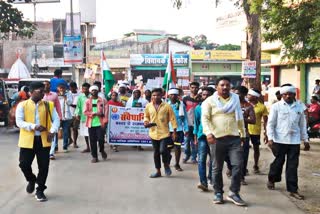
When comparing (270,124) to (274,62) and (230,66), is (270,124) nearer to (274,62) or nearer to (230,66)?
(274,62)

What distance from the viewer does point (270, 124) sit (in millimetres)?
7301

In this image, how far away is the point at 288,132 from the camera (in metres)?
7.15

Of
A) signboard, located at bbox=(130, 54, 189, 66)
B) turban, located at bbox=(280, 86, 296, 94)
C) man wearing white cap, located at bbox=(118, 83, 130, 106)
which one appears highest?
signboard, located at bbox=(130, 54, 189, 66)

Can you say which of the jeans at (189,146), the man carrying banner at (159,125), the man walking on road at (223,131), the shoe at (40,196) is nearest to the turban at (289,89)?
the man walking on road at (223,131)

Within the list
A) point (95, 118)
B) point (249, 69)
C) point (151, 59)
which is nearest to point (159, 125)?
point (95, 118)

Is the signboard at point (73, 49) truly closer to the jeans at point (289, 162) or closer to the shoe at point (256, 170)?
the shoe at point (256, 170)

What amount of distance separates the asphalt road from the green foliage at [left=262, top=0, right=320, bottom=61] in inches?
91.4

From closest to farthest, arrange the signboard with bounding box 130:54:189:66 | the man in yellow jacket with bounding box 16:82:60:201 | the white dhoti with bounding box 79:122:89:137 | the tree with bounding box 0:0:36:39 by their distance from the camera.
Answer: the man in yellow jacket with bounding box 16:82:60:201
the white dhoti with bounding box 79:122:89:137
the tree with bounding box 0:0:36:39
the signboard with bounding box 130:54:189:66

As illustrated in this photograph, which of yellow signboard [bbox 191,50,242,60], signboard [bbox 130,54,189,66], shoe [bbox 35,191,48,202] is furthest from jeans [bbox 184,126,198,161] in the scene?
yellow signboard [bbox 191,50,242,60]

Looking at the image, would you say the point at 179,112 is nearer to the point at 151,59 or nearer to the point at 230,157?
the point at 230,157

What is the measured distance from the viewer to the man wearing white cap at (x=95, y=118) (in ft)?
33.0

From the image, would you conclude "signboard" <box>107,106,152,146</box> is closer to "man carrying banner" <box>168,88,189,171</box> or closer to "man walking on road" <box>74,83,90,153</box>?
"man walking on road" <box>74,83,90,153</box>

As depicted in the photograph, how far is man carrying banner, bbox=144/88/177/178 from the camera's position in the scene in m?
8.39

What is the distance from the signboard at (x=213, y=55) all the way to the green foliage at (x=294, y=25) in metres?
38.6
